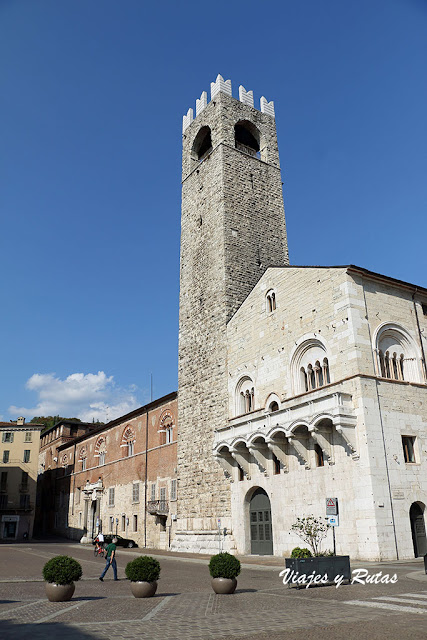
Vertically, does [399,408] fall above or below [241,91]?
A: below

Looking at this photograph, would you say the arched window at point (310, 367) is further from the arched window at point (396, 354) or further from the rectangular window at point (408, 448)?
the rectangular window at point (408, 448)

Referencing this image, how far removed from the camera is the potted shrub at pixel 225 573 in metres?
13.0

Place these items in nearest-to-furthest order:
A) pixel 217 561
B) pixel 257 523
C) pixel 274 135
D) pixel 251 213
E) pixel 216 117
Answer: pixel 217 561 → pixel 257 523 → pixel 251 213 → pixel 216 117 → pixel 274 135

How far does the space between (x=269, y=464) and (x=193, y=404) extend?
828 centimetres

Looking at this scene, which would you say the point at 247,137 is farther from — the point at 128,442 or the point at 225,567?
the point at 225,567

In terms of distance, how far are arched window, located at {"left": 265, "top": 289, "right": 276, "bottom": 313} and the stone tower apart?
3.66 m

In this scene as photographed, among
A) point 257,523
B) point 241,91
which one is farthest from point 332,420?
point 241,91

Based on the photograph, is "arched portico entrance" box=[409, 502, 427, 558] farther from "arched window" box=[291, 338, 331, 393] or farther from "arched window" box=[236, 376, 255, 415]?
"arched window" box=[236, 376, 255, 415]

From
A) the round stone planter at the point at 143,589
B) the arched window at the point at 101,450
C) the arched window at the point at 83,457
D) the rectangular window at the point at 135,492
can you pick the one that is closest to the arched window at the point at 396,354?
the round stone planter at the point at 143,589

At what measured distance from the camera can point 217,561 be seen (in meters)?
13.1

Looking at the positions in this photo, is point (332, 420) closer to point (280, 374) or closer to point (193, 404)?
point (280, 374)

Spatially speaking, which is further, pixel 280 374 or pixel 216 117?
pixel 216 117

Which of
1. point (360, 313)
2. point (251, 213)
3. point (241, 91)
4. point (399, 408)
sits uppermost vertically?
point (241, 91)

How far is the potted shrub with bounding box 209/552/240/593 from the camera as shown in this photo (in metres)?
13.0
